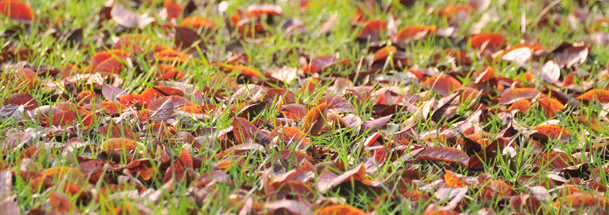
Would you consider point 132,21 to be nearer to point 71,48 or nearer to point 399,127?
point 71,48

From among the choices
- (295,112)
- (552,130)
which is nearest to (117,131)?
(295,112)

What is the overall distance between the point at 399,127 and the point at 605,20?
7.39ft

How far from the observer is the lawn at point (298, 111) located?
4.67ft

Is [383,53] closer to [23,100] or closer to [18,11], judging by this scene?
[23,100]

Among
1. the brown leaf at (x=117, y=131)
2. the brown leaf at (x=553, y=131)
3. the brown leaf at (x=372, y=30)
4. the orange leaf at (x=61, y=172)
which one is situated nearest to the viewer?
the orange leaf at (x=61, y=172)

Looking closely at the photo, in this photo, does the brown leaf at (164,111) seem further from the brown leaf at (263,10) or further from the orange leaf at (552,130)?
the brown leaf at (263,10)

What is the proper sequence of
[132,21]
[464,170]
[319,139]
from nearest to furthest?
1. [464,170]
2. [319,139]
3. [132,21]

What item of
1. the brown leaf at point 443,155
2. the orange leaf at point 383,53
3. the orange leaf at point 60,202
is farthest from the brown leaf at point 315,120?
the orange leaf at point 383,53

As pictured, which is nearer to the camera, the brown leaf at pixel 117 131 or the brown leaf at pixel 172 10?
the brown leaf at pixel 117 131

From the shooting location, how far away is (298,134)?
5.77 feet

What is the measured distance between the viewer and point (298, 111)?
1959mm

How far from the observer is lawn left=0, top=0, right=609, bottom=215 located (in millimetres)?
1423

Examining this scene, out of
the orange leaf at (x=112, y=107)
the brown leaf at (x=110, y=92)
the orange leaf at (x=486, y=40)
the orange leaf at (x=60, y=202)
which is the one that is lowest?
the orange leaf at (x=486, y=40)

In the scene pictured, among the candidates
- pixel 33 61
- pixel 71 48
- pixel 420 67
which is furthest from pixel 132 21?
pixel 420 67
